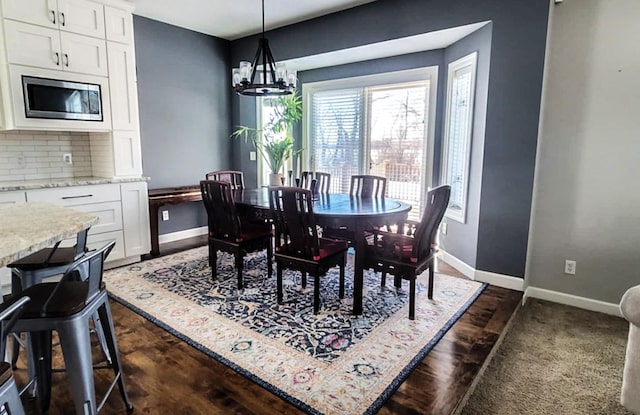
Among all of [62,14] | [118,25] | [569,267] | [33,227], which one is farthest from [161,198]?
[569,267]

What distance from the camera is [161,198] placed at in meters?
4.32

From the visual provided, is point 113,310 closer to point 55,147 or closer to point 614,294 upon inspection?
point 55,147

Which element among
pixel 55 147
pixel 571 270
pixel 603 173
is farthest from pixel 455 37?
pixel 55 147

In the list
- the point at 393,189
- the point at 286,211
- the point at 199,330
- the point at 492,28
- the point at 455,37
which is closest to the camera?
the point at 199,330

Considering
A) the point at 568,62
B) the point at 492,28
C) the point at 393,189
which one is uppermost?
the point at 492,28

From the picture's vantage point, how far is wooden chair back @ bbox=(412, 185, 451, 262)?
8.74 feet

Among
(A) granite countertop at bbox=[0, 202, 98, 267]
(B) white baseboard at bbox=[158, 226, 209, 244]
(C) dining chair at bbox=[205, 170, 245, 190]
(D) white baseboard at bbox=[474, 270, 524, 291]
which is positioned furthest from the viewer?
(B) white baseboard at bbox=[158, 226, 209, 244]

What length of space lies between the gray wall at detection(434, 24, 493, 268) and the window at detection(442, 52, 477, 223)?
0.21 ft

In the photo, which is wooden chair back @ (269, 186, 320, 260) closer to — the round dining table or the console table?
the round dining table

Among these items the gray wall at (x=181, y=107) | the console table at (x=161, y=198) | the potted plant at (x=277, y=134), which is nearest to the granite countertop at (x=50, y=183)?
the console table at (x=161, y=198)

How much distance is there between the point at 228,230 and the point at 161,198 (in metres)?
1.41

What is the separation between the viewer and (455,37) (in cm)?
379

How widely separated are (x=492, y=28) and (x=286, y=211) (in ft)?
8.01

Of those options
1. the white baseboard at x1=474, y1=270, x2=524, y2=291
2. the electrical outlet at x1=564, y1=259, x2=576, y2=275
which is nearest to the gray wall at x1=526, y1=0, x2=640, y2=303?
the electrical outlet at x1=564, y1=259, x2=576, y2=275
